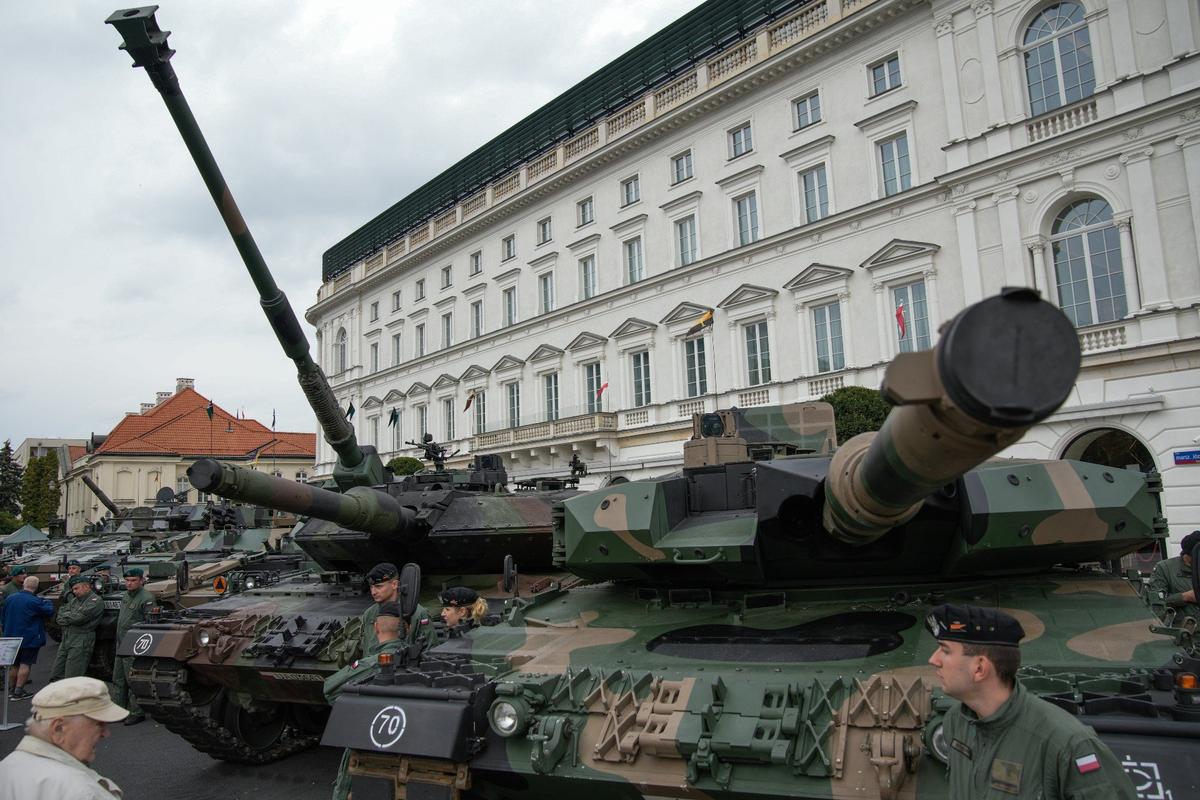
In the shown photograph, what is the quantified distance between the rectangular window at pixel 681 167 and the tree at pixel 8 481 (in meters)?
56.1

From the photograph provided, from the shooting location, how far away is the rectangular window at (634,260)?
99.3ft

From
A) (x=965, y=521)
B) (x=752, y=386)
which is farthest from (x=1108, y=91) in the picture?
(x=965, y=521)

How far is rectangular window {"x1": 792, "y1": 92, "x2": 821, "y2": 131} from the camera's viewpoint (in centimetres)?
2522

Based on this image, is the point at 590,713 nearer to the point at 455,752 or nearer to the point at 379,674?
the point at 455,752

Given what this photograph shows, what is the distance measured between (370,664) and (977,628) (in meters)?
4.00

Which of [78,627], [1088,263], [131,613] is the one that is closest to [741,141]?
[1088,263]

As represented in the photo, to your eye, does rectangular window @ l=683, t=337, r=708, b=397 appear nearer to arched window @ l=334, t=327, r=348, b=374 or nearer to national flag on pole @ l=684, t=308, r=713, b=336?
national flag on pole @ l=684, t=308, r=713, b=336

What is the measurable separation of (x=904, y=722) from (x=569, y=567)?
9.99ft

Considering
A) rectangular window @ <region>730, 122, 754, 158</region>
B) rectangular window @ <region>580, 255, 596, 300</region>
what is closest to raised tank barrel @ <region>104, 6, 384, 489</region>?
rectangular window @ <region>730, 122, 754, 158</region>

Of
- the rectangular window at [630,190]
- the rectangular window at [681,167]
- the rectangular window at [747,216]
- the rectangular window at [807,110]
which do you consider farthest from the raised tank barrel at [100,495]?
the rectangular window at [807,110]

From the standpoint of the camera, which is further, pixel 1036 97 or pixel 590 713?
pixel 1036 97

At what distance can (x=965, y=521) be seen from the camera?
5.29 metres

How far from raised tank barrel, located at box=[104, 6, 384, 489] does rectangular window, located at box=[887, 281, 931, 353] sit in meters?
15.5

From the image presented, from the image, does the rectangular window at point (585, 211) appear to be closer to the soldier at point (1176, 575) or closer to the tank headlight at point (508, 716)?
the soldier at point (1176, 575)
